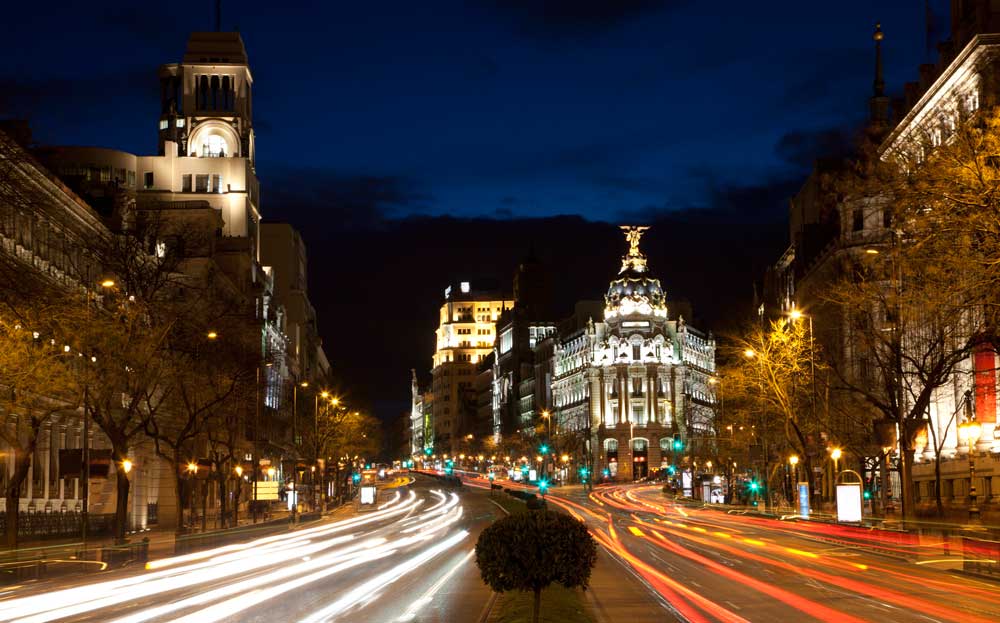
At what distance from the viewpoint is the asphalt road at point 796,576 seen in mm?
24688

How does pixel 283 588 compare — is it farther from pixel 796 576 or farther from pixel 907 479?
pixel 907 479

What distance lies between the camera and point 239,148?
133500mm

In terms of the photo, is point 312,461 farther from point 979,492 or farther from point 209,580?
point 209,580

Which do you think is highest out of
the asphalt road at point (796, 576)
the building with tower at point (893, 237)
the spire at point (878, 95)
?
the spire at point (878, 95)

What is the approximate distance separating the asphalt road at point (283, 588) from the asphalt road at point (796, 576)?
4965mm

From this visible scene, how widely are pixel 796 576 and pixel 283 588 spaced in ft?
43.1

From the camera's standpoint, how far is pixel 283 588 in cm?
3130

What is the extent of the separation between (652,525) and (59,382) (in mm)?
39800

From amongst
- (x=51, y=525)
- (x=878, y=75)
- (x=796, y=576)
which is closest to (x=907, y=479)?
(x=796, y=576)

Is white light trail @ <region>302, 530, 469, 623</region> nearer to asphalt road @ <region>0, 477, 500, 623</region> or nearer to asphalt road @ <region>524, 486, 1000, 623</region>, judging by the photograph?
asphalt road @ <region>0, 477, 500, 623</region>

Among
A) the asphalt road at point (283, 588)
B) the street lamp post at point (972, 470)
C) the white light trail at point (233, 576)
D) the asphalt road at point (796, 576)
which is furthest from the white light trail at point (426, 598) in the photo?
the street lamp post at point (972, 470)

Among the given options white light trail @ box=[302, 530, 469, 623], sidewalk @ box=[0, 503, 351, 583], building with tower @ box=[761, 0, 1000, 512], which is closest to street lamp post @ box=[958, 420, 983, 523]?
building with tower @ box=[761, 0, 1000, 512]

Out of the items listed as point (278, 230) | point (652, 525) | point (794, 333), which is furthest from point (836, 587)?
point (278, 230)

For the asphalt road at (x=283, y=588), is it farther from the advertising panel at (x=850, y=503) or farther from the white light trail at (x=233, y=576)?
the advertising panel at (x=850, y=503)
